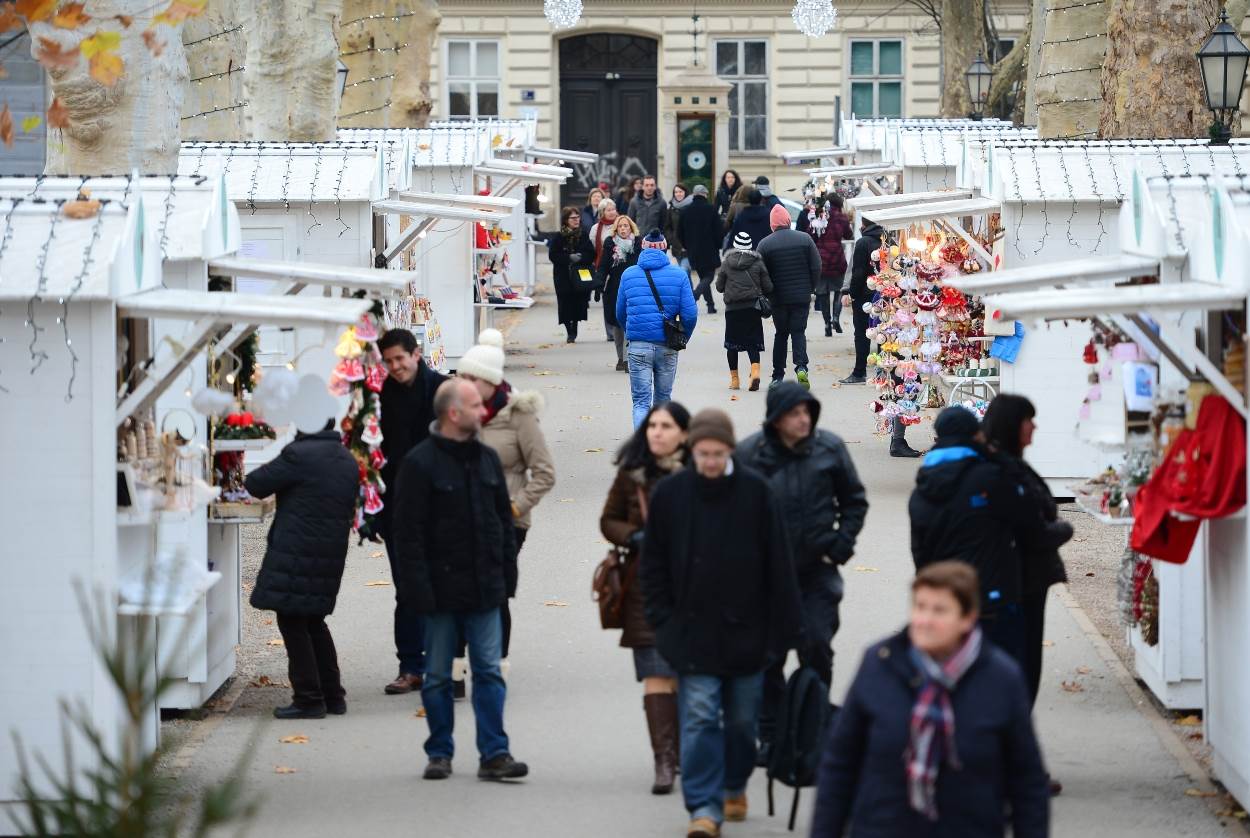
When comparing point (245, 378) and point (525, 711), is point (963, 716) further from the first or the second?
point (245, 378)

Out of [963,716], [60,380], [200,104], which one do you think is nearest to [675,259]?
[200,104]

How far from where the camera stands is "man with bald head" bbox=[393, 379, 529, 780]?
870 centimetres

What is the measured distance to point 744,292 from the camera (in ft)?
68.6

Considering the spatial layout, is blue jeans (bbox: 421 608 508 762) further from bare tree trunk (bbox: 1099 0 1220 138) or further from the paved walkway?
bare tree trunk (bbox: 1099 0 1220 138)

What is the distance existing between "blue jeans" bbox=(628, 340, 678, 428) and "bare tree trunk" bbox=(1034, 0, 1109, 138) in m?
6.72

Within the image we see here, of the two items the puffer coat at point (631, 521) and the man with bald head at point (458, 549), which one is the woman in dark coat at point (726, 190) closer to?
the man with bald head at point (458, 549)

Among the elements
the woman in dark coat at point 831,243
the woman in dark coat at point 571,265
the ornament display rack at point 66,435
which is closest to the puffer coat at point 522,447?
the ornament display rack at point 66,435

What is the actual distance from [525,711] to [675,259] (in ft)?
78.1

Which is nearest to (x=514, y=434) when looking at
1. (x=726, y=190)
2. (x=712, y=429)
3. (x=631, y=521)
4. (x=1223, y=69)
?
(x=631, y=521)

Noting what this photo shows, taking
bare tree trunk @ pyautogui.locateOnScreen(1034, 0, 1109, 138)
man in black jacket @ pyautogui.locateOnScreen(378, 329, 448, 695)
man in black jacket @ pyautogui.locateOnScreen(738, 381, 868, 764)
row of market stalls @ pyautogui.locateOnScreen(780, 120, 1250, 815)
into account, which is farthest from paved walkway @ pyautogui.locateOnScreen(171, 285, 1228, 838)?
bare tree trunk @ pyautogui.locateOnScreen(1034, 0, 1109, 138)

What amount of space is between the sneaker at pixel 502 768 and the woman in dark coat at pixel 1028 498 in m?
2.11

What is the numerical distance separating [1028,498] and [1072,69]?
15337mm

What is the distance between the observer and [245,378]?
10969 mm

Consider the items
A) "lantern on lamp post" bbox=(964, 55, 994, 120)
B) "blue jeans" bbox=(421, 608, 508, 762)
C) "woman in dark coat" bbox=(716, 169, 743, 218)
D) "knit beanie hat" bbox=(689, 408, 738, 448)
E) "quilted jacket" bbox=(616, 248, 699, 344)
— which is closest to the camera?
"knit beanie hat" bbox=(689, 408, 738, 448)
